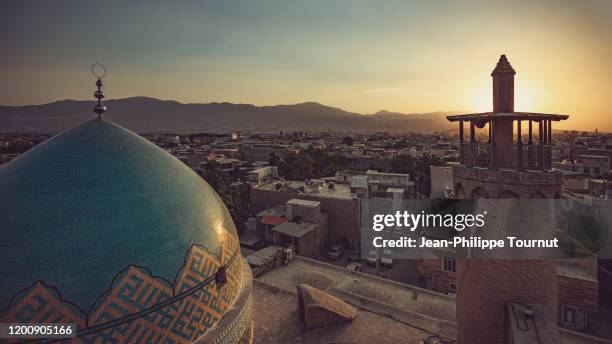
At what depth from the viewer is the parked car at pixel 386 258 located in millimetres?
20234

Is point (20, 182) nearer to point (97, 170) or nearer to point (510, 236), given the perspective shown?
point (97, 170)

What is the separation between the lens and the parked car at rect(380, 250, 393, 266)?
2023 centimetres

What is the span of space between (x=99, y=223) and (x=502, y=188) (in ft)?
23.6

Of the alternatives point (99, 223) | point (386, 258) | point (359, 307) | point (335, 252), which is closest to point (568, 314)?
point (386, 258)

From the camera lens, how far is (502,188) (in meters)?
6.73

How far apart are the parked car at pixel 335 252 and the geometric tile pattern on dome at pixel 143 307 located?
16557mm

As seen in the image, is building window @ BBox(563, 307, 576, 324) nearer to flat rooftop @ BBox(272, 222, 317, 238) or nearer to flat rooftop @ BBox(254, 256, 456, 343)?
flat rooftop @ BBox(254, 256, 456, 343)

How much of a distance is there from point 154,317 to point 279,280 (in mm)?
8065

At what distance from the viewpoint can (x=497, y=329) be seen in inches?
253

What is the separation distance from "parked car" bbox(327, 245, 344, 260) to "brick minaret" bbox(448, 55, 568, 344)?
1429 cm

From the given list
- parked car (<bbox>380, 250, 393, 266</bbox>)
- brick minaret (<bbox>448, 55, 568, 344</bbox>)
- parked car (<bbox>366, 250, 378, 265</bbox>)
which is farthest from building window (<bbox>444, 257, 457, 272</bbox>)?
brick minaret (<bbox>448, 55, 568, 344</bbox>)

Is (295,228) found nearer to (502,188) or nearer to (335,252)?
(335,252)

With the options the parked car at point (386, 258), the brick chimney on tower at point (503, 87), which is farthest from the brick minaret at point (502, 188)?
the parked car at point (386, 258)

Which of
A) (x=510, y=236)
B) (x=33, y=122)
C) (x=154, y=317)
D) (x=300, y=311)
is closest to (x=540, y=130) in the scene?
(x=510, y=236)
